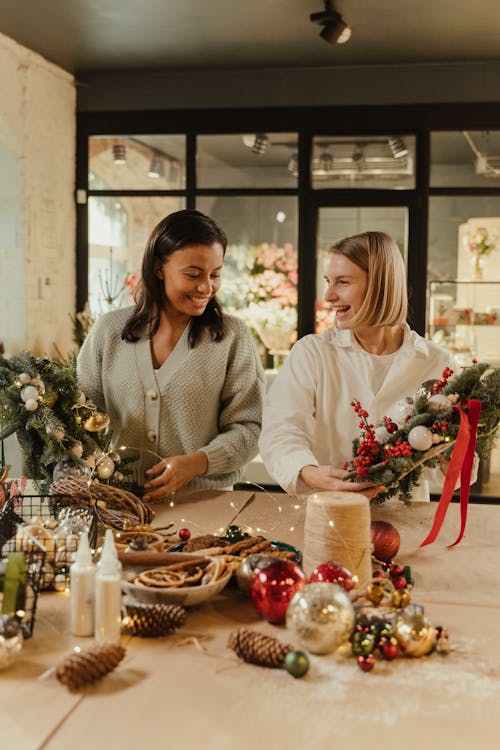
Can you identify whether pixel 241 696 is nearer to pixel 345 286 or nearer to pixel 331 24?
pixel 345 286

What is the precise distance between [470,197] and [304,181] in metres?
1.27

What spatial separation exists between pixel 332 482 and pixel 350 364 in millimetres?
513

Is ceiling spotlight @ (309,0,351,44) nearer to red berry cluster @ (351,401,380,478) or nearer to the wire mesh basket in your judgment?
red berry cluster @ (351,401,380,478)

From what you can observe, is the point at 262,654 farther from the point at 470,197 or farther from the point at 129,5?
the point at 470,197

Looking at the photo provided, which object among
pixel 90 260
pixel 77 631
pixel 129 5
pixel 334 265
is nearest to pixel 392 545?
pixel 77 631

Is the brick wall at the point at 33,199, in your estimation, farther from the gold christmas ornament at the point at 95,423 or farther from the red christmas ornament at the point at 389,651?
the red christmas ornament at the point at 389,651

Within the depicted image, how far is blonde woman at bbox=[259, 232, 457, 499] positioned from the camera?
2436 millimetres

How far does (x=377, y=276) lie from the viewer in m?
2.43

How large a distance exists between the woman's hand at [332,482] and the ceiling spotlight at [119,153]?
17.2ft

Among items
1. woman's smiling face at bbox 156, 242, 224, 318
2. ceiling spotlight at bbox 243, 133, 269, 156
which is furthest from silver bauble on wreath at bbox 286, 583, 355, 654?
ceiling spotlight at bbox 243, 133, 269, 156

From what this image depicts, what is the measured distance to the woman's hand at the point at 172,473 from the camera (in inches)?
92.9

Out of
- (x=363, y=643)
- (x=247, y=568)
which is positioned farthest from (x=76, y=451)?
(x=363, y=643)

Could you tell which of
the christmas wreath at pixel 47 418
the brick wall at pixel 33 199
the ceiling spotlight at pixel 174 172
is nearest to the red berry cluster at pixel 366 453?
the christmas wreath at pixel 47 418

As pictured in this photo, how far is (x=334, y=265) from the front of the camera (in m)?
2.48
